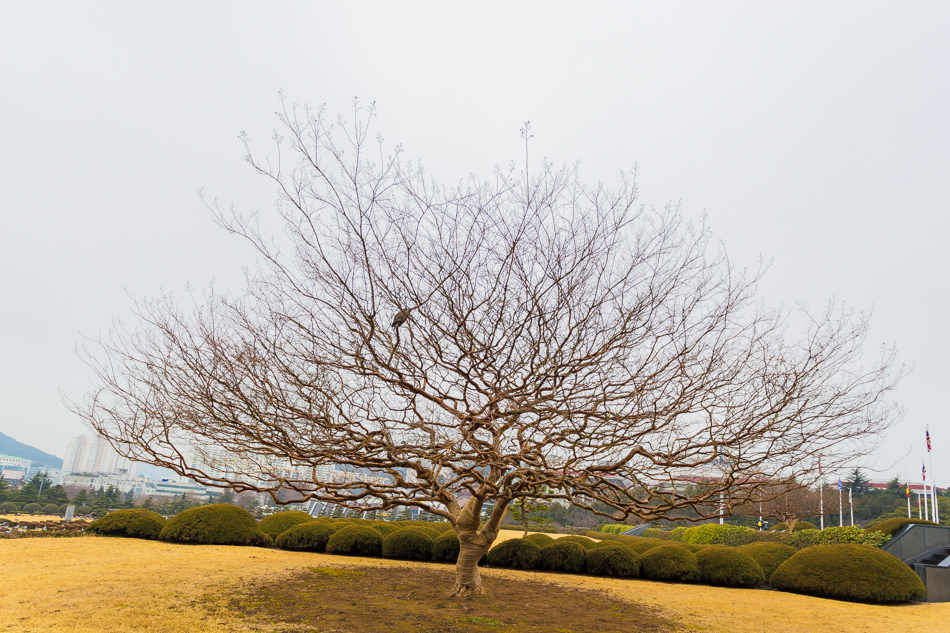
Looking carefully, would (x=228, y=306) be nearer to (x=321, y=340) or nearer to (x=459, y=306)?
(x=321, y=340)

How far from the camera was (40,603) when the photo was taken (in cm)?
633

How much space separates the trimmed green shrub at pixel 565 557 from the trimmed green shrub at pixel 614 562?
208mm

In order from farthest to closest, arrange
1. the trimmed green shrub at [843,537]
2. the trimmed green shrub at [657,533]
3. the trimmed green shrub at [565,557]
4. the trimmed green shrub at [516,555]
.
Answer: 1. the trimmed green shrub at [657,533]
2. the trimmed green shrub at [843,537]
3. the trimmed green shrub at [516,555]
4. the trimmed green shrub at [565,557]

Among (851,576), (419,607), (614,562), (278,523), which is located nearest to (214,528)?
(278,523)

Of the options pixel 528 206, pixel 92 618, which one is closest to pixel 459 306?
pixel 528 206

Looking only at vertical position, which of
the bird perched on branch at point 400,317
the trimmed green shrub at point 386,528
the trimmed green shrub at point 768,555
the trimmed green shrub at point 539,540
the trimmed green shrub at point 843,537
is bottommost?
the trimmed green shrub at point 386,528

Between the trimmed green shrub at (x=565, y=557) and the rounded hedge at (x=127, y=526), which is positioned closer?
the trimmed green shrub at (x=565, y=557)

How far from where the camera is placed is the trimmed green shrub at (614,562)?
1227 cm

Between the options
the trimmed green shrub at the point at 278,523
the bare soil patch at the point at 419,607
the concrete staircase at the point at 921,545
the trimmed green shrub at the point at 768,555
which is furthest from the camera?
the trimmed green shrub at the point at 278,523

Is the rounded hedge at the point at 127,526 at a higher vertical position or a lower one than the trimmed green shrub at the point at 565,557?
lower

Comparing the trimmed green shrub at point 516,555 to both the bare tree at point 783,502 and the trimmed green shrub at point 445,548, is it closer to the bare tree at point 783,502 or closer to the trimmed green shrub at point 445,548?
the trimmed green shrub at point 445,548

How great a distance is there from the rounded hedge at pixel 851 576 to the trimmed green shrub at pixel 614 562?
312 centimetres

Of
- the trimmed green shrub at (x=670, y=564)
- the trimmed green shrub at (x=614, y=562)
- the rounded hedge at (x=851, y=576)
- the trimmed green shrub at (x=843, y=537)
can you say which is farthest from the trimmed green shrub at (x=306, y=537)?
the trimmed green shrub at (x=843, y=537)

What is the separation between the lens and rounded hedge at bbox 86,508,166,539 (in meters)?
13.6
